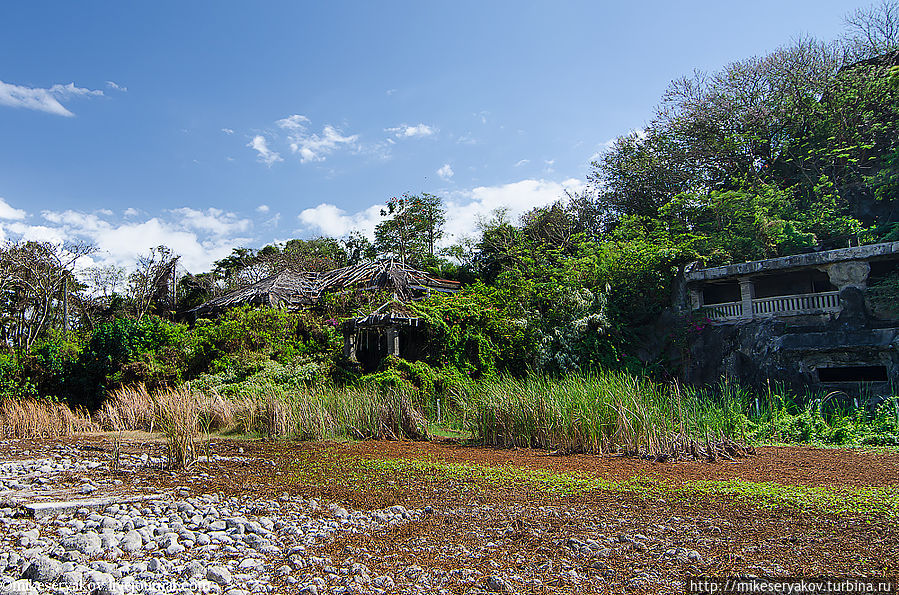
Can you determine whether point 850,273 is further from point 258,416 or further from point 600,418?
point 258,416

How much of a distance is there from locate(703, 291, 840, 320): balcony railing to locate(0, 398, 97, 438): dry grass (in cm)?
1369

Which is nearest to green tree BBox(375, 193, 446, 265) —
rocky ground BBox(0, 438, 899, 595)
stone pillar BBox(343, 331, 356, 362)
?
stone pillar BBox(343, 331, 356, 362)

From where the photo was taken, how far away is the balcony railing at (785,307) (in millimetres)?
12570

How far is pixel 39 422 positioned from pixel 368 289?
9.44 meters

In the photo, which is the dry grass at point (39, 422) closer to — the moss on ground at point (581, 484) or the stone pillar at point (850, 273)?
the moss on ground at point (581, 484)

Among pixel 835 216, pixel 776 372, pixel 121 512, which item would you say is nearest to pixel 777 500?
pixel 121 512

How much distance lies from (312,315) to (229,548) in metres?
13.2

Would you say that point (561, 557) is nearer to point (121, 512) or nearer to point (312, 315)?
point (121, 512)

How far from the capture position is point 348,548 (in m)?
3.58

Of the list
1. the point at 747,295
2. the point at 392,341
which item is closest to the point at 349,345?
the point at 392,341

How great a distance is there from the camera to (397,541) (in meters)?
3.69

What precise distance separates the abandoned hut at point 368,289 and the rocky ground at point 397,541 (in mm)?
8236

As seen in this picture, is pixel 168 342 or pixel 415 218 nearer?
pixel 168 342

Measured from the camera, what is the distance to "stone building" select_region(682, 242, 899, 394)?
11.5 m
